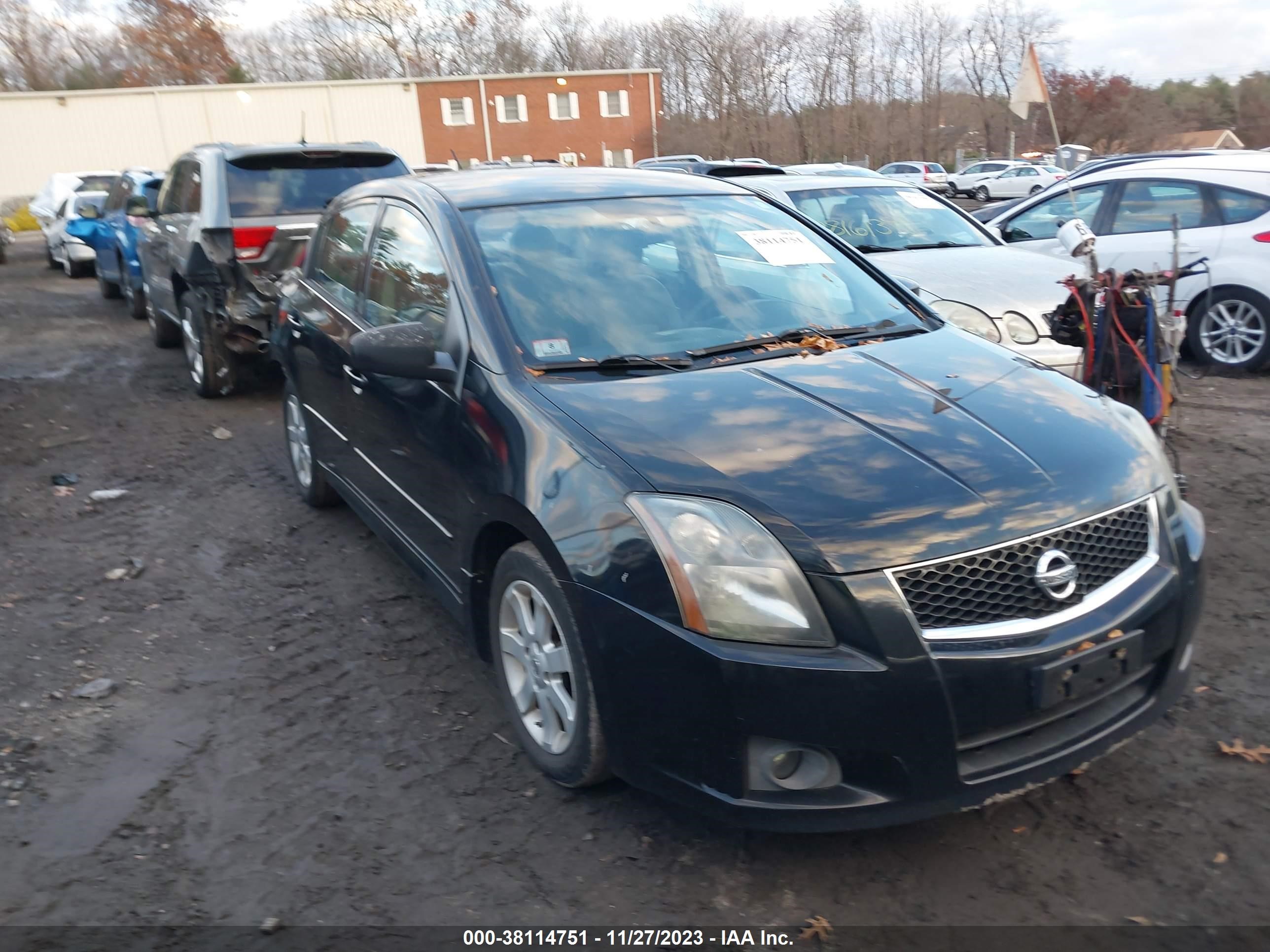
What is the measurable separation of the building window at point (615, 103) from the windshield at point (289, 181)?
54.1 meters

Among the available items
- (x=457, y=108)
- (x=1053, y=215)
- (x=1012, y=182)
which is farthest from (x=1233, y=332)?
(x=457, y=108)

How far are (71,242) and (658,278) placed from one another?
1821cm

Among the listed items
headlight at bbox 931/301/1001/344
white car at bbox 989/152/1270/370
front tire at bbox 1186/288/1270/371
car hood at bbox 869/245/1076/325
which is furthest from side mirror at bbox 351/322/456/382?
front tire at bbox 1186/288/1270/371

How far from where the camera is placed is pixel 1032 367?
11.9 ft

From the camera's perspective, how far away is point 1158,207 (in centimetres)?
884

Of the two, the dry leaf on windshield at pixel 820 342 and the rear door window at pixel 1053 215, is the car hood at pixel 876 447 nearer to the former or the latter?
the dry leaf on windshield at pixel 820 342

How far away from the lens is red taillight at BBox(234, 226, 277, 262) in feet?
25.3

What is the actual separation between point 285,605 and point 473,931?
7.93 ft

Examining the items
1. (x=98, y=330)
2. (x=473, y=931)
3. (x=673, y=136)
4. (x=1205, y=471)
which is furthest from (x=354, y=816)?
(x=673, y=136)

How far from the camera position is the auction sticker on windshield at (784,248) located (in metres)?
4.15

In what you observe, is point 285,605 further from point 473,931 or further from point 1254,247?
point 1254,247

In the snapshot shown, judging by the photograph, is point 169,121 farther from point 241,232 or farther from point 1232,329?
point 1232,329

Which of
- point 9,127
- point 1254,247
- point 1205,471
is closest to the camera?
point 1205,471

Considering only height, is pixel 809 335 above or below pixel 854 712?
above
